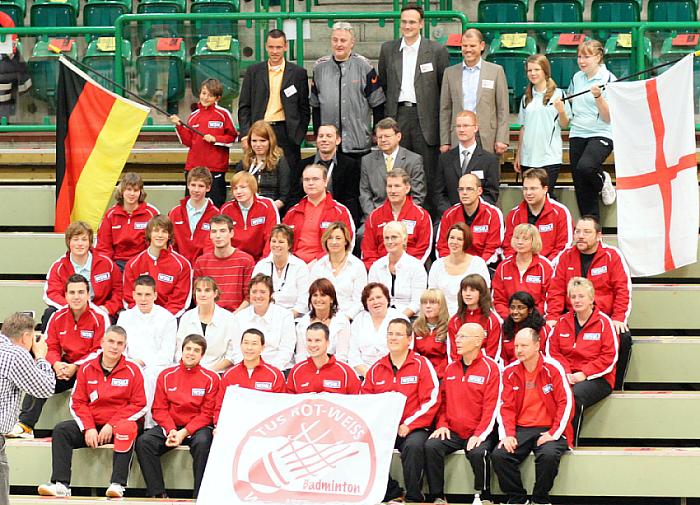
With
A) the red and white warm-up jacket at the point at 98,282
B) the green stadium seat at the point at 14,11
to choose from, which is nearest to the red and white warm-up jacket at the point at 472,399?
the red and white warm-up jacket at the point at 98,282

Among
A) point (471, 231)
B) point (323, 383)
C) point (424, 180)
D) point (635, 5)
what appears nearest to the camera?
point (323, 383)

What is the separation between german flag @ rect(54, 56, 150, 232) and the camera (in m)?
10.6

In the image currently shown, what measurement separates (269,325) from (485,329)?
1543mm

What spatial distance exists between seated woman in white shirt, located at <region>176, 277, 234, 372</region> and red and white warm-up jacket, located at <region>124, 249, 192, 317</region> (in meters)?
0.47

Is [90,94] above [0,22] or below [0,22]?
below

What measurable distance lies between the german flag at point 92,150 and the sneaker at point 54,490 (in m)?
2.82

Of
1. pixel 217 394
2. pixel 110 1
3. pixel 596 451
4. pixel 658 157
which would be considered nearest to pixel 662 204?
pixel 658 157

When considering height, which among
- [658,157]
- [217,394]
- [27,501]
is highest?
[658,157]

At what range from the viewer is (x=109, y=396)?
28.7 ft

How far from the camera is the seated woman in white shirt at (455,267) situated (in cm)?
917

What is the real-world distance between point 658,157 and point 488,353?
2.25 meters

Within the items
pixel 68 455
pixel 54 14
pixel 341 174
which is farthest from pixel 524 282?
pixel 54 14

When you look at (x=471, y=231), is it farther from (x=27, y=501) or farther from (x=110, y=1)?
(x=110, y=1)

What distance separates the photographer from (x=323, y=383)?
870cm
